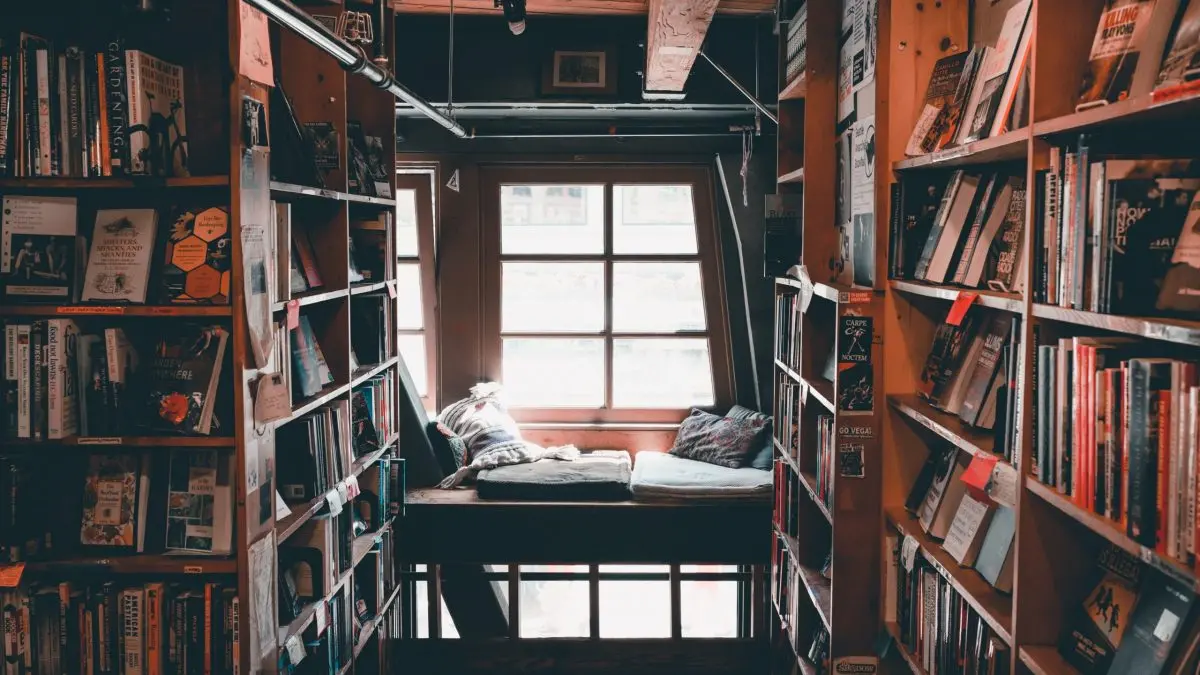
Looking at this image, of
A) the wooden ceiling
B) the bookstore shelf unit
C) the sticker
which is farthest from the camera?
the wooden ceiling

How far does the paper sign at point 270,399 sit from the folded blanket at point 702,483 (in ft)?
7.13

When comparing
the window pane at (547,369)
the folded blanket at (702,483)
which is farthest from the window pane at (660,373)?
the folded blanket at (702,483)

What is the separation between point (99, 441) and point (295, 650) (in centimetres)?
86

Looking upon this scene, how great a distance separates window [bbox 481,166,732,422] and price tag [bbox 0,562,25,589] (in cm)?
294

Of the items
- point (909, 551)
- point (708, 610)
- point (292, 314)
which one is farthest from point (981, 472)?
point (708, 610)

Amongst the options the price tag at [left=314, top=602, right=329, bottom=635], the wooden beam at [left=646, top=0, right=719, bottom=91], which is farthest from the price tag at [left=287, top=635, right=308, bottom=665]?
the wooden beam at [left=646, top=0, right=719, bottom=91]

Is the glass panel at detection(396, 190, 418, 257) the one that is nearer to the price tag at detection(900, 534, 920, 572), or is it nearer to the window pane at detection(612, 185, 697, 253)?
the window pane at detection(612, 185, 697, 253)

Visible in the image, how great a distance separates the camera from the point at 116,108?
2193 millimetres

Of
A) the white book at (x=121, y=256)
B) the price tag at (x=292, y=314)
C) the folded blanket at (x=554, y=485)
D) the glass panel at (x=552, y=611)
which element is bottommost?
the glass panel at (x=552, y=611)

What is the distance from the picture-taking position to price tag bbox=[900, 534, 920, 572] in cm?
230

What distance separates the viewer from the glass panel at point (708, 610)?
16.0ft

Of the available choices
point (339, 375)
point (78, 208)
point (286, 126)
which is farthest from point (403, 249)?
point (78, 208)

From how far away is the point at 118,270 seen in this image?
7.39ft

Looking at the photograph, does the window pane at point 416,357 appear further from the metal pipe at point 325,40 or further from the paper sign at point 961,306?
the paper sign at point 961,306
